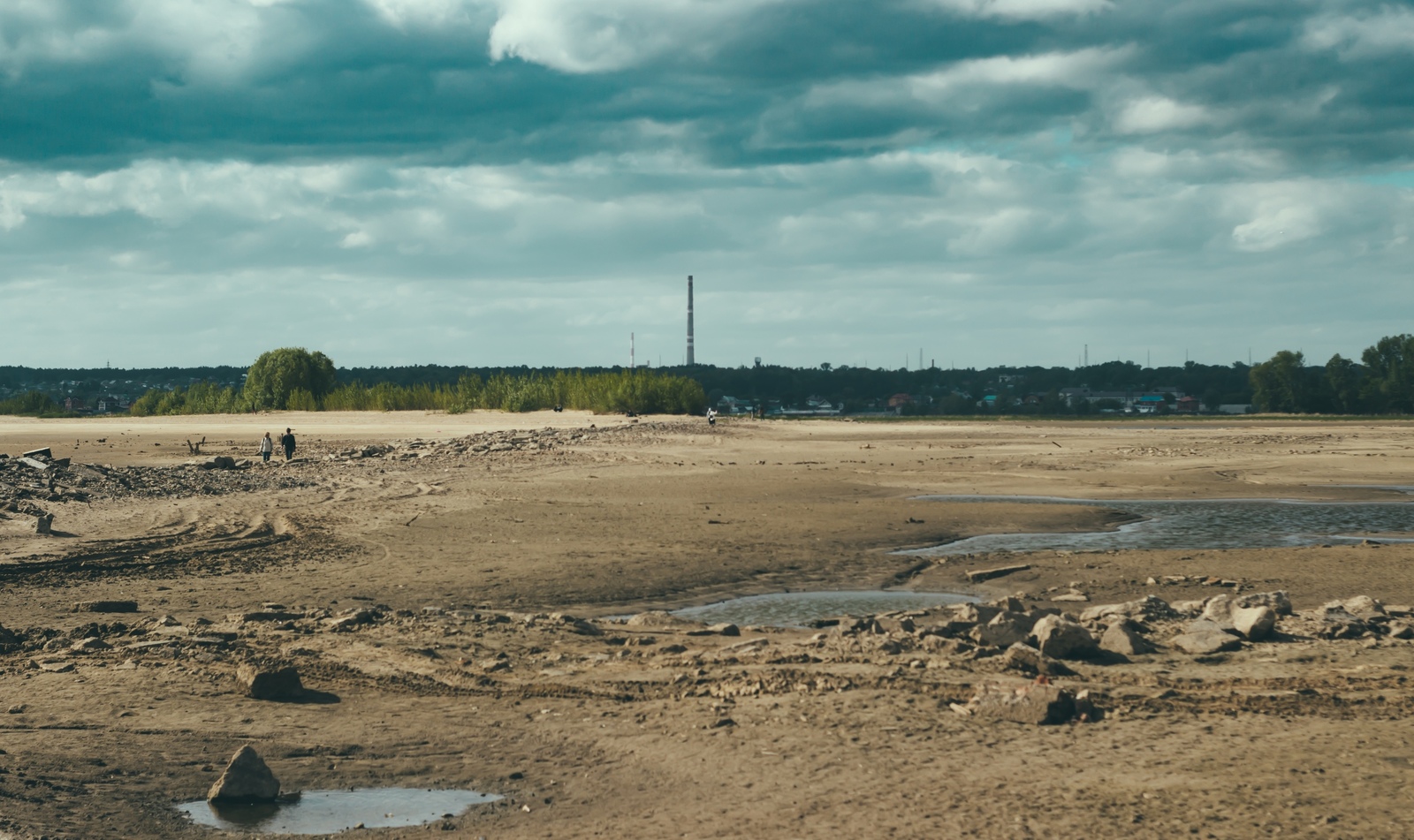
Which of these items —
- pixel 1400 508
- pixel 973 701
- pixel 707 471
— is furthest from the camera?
pixel 707 471

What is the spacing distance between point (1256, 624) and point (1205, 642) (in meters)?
0.62

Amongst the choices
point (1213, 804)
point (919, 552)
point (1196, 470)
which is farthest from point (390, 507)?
point (1196, 470)

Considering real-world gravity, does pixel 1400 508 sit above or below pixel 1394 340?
below

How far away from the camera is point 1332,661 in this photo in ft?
30.9

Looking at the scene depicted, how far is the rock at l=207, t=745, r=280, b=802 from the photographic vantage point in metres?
6.77

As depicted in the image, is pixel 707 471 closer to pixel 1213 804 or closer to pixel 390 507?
pixel 390 507

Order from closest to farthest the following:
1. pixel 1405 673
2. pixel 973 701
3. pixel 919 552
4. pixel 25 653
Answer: pixel 973 701 < pixel 1405 673 < pixel 25 653 < pixel 919 552

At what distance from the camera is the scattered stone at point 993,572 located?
1523cm

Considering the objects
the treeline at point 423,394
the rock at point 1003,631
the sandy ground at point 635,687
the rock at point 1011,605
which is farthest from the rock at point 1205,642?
the treeline at point 423,394

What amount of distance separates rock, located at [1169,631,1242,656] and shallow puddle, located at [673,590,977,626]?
3387 millimetres

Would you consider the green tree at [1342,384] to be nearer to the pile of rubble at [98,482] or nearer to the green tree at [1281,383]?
the green tree at [1281,383]

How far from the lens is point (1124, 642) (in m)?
9.75

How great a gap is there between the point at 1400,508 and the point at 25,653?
926 inches

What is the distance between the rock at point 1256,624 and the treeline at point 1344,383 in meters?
84.8
